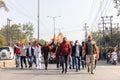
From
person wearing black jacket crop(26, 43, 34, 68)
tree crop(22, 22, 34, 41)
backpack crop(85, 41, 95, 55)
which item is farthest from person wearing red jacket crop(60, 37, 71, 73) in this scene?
tree crop(22, 22, 34, 41)

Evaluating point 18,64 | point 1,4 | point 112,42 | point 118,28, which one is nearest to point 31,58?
point 18,64

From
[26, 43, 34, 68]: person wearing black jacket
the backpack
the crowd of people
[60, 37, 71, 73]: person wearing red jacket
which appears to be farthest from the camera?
[26, 43, 34, 68]: person wearing black jacket

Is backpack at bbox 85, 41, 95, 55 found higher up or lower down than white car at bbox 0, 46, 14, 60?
higher up

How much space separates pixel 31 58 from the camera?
28.3m

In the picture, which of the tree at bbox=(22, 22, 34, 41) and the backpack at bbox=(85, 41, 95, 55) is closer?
the backpack at bbox=(85, 41, 95, 55)

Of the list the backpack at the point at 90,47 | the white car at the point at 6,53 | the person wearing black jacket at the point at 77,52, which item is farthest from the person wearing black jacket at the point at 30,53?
the white car at the point at 6,53

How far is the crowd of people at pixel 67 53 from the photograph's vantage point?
21.4 meters

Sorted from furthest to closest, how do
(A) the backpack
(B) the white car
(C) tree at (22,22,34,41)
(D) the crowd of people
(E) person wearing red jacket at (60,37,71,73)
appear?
(C) tree at (22,22,34,41) → (B) the white car → (E) person wearing red jacket at (60,37,71,73) → (D) the crowd of people → (A) the backpack

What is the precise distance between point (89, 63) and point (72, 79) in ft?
12.7

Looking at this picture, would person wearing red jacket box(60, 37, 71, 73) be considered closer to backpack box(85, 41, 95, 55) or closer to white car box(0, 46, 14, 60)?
backpack box(85, 41, 95, 55)

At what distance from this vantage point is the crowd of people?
21.4 metres

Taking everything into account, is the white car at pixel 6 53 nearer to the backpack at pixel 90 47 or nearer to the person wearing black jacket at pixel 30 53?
the person wearing black jacket at pixel 30 53

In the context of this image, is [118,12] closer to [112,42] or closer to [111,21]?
[112,42]

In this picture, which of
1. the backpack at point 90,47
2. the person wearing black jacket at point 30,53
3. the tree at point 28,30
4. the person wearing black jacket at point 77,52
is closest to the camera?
the backpack at point 90,47
